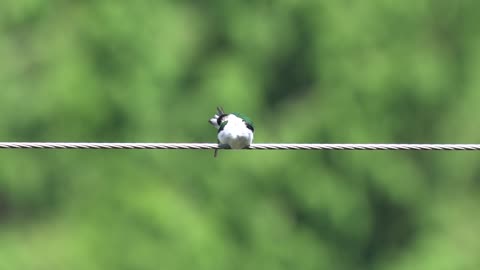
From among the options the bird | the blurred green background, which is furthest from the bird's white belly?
the blurred green background

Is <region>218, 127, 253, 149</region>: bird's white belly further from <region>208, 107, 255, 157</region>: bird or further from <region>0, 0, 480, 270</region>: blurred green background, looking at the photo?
<region>0, 0, 480, 270</region>: blurred green background

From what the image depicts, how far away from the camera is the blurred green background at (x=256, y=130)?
16734 millimetres

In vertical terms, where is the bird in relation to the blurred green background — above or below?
below

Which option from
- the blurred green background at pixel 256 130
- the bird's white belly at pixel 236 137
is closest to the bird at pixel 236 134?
the bird's white belly at pixel 236 137

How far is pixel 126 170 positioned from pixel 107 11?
2365 millimetres

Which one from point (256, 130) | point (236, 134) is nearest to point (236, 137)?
point (236, 134)

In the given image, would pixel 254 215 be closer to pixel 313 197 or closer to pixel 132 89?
pixel 313 197

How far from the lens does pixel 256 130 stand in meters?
17.2

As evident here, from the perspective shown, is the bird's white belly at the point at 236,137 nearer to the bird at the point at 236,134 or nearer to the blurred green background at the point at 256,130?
the bird at the point at 236,134

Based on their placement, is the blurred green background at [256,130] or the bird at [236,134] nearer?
the bird at [236,134]

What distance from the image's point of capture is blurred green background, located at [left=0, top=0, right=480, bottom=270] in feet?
54.9

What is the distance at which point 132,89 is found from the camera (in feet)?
56.8

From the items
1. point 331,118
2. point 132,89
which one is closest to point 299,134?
point 331,118

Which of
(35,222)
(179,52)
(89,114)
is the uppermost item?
(179,52)
